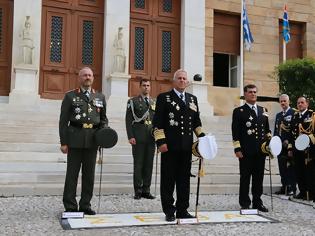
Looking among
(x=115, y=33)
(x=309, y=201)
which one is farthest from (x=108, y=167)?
(x=115, y=33)

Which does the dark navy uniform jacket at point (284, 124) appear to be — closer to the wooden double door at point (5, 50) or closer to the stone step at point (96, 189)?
the stone step at point (96, 189)

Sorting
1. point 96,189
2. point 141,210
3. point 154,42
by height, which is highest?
point 154,42

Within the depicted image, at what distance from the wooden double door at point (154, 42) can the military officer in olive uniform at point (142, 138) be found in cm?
733

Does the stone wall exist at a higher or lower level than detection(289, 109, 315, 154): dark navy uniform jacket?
higher

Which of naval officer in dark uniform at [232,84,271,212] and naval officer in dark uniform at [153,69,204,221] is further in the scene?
naval officer in dark uniform at [232,84,271,212]

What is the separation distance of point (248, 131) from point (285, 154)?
1939 mm

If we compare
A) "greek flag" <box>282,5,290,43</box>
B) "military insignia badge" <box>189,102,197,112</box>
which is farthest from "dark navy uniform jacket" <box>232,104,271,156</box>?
"greek flag" <box>282,5,290,43</box>

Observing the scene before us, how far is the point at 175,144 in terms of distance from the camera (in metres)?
6.18

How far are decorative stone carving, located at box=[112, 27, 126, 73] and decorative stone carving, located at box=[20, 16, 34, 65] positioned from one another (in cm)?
259

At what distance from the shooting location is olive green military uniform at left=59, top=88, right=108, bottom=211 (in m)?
6.36

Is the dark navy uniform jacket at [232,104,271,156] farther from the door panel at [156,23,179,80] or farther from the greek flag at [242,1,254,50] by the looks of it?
the greek flag at [242,1,254,50]

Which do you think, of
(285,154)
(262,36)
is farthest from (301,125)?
(262,36)

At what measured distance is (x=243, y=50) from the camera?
18.6 m

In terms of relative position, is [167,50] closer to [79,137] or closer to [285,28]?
[285,28]
